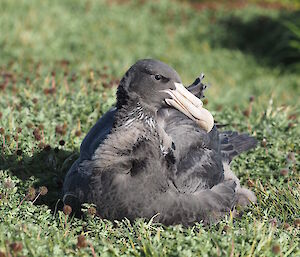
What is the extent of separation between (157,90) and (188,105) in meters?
0.23

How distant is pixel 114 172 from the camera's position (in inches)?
149

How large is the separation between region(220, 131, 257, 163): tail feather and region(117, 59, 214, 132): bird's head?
124 cm

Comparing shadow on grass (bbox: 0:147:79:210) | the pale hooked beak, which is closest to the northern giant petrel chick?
the pale hooked beak

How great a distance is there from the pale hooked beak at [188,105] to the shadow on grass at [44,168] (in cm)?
127

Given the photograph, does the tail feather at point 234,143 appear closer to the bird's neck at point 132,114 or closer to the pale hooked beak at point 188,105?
the pale hooked beak at point 188,105

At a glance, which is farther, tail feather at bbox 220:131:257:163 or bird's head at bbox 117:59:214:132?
tail feather at bbox 220:131:257:163

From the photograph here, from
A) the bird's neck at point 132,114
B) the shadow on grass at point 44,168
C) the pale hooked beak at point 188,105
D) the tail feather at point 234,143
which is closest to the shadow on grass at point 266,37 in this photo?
the tail feather at point 234,143

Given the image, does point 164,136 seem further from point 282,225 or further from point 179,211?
point 282,225

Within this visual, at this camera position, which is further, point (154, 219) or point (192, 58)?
point (192, 58)

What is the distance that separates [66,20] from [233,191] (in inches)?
288

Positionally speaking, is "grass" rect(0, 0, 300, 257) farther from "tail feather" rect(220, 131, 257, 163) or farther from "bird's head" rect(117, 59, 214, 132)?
"bird's head" rect(117, 59, 214, 132)

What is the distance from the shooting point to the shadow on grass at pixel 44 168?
4640mm

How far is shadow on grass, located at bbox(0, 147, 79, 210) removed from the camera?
4.64 metres

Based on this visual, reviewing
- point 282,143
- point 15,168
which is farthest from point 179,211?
point 282,143
